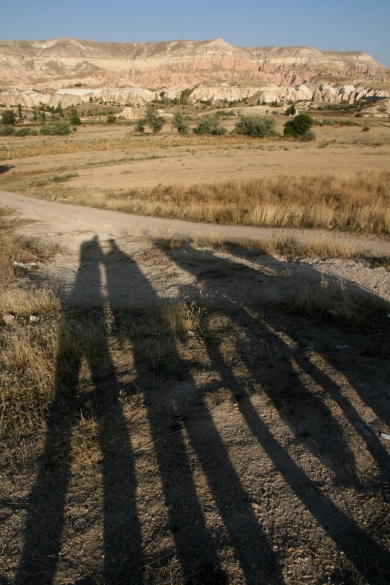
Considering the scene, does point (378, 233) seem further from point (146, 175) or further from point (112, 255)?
point (146, 175)

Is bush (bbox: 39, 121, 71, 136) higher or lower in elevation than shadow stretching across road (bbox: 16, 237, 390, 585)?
higher

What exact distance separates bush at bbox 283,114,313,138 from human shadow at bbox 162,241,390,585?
144ft

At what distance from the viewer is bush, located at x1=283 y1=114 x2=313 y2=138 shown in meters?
44.6

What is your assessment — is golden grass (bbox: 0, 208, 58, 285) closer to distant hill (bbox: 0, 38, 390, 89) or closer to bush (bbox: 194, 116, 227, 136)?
bush (bbox: 194, 116, 227, 136)

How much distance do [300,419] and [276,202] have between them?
39.4 ft

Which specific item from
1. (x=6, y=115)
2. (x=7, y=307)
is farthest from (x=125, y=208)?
(x=6, y=115)

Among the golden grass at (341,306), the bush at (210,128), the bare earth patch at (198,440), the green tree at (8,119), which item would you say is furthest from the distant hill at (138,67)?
the bare earth patch at (198,440)

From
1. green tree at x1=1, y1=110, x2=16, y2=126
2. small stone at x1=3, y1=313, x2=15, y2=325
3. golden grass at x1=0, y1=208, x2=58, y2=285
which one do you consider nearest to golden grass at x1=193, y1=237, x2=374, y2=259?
golden grass at x1=0, y1=208, x2=58, y2=285

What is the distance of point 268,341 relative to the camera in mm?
5262

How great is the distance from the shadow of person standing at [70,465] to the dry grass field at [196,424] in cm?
1

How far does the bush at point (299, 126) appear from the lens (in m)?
44.6

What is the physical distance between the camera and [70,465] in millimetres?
3314

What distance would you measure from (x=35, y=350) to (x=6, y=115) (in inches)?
2948

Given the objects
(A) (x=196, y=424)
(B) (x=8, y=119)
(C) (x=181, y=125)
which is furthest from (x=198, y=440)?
(B) (x=8, y=119)
